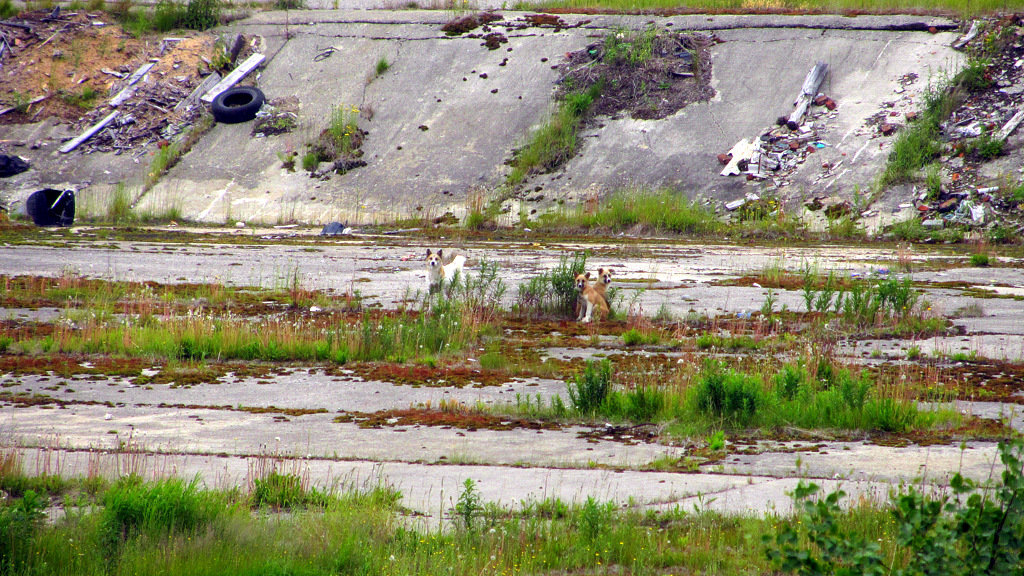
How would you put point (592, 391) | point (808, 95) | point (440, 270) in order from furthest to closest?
point (808, 95), point (440, 270), point (592, 391)

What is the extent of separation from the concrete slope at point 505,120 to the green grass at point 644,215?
4.09ft

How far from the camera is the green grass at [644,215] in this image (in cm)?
3150

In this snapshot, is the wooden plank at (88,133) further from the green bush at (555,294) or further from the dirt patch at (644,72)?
the green bush at (555,294)

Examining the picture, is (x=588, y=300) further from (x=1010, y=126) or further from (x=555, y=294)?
(x=1010, y=126)

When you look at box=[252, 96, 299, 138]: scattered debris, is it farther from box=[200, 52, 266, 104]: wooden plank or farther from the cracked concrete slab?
box=[200, 52, 266, 104]: wooden plank

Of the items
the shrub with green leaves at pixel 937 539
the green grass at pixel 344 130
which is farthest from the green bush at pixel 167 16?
the shrub with green leaves at pixel 937 539

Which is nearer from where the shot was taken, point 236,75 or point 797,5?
point 797,5

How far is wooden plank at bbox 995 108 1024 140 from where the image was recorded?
31114 millimetres

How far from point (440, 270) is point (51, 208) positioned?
23711mm

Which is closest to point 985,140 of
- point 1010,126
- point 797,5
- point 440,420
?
point 1010,126

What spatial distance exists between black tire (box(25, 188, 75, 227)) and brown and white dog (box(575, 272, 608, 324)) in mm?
26215

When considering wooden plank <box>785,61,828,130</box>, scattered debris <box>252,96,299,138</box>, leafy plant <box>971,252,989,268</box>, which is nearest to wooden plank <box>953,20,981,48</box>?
wooden plank <box>785,61,828,130</box>

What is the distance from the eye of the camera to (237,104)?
42.8m

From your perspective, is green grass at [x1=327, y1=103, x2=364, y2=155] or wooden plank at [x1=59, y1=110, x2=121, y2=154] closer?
green grass at [x1=327, y1=103, x2=364, y2=155]
